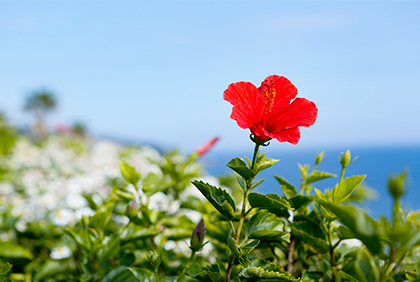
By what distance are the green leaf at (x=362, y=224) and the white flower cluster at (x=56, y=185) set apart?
117cm

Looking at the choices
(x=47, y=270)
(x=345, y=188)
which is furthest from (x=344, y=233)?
(x=47, y=270)

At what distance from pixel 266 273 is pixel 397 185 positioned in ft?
0.98

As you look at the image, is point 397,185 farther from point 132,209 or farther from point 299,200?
point 132,209

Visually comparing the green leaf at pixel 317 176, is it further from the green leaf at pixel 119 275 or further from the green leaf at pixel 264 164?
the green leaf at pixel 119 275

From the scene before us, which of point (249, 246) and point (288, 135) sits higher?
point (288, 135)

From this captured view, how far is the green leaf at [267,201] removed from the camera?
2.44 ft

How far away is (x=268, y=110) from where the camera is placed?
2.55ft

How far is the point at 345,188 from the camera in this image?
0.82 meters

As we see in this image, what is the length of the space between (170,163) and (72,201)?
0.61 m

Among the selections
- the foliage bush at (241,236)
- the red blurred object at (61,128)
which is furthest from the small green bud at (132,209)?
the red blurred object at (61,128)

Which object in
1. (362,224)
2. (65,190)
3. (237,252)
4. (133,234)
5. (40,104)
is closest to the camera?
(362,224)

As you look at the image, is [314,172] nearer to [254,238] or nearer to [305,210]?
[305,210]

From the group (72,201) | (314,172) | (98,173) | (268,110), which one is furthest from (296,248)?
(98,173)

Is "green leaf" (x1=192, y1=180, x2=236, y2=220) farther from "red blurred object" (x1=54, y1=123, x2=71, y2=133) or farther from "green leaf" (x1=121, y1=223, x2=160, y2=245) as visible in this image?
"red blurred object" (x1=54, y1=123, x2=71, y2=133)
